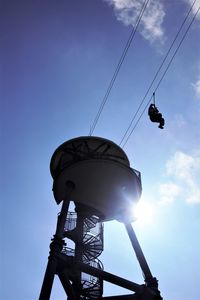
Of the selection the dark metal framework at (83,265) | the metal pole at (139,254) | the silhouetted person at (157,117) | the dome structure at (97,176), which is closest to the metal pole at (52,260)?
the dark metal framework at (83,265)

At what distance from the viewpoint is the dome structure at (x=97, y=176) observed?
17.0 meters

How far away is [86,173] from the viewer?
1712cm

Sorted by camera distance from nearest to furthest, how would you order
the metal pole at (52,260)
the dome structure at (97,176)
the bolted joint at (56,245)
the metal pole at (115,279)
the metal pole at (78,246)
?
the metal pole at (52,260)
the bolted joint at (56,245)
the metal pole at (115,279)
the metal pole at (78,246)
the dome structure at (97,176)

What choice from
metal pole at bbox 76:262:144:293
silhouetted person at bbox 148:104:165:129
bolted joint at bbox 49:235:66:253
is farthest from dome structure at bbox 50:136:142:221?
silhouetted person at bbox 148:104:165:129

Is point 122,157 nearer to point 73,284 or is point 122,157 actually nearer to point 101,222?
point 101,222

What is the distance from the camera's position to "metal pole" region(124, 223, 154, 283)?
1517cm

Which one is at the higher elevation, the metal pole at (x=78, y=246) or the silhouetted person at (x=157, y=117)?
the silhouetted person at (x=157, y=117)

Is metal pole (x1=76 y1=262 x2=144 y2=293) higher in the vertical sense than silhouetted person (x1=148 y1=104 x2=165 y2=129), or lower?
lower

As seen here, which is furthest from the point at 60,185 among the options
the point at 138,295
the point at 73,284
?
the point at 138,295

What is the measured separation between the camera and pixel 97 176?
56.2 feet

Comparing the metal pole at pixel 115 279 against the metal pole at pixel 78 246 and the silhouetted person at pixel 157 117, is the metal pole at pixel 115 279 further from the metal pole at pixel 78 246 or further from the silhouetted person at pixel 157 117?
the silhouetted person at pixel 157 117

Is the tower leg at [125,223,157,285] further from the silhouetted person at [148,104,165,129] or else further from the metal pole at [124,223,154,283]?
the silhouetted person at [148,104,165,129]

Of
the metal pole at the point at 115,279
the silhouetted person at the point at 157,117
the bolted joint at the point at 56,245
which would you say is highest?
the silhouetted person at the point at 157,117

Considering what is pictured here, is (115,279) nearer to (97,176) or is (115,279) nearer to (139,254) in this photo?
(139,254)
